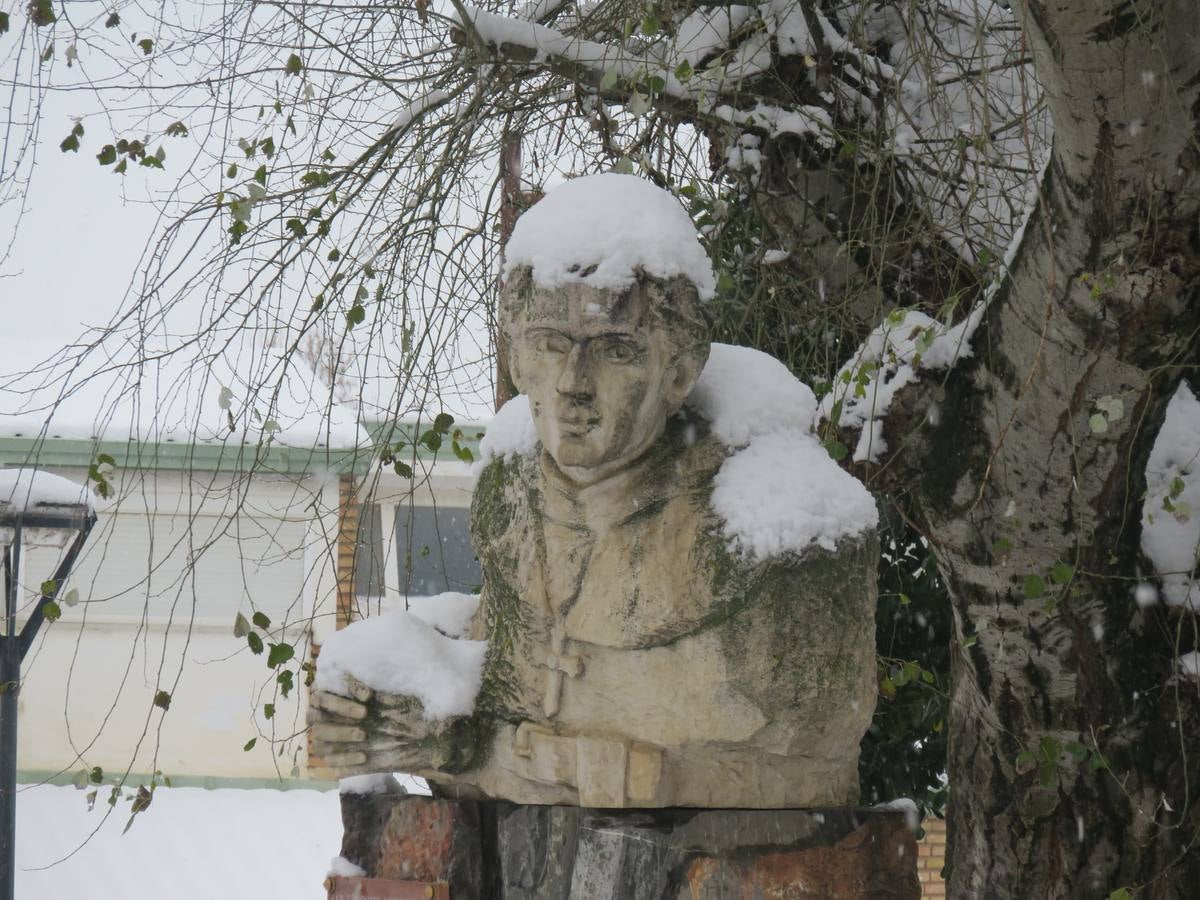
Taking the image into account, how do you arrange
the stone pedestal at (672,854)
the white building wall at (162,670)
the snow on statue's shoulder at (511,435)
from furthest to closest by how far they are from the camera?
the white building wall at (162,670), the snow on statue's shoulder at (511,435), the stone pedestal at (672,854)

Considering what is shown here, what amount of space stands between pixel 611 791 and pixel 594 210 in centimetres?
104

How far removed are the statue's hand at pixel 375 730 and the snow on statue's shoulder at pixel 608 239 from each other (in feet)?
2.74

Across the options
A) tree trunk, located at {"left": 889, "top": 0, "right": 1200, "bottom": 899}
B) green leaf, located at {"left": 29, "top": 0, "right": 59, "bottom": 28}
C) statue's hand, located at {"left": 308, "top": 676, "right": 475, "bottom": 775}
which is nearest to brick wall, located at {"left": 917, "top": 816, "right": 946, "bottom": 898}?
tree trunk, located at {"left": 889, "top": 0, "right": 1200, "bottom": 899}

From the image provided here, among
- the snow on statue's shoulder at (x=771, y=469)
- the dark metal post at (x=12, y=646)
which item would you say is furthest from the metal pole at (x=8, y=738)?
the snow on statue's shoulder at (x=771, y=469)

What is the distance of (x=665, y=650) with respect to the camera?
2.50 metres

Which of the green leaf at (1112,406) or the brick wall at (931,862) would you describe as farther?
the brick wall at (931,862)

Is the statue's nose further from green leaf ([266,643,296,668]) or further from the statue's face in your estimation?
green leaf ([266,643,296,668])

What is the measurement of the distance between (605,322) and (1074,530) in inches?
50.5

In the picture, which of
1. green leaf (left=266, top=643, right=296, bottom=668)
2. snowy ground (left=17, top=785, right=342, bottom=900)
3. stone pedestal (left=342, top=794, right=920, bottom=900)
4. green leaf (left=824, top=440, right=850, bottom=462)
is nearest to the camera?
stone pedestal (left=342, top=794, right=920, bottom=900)

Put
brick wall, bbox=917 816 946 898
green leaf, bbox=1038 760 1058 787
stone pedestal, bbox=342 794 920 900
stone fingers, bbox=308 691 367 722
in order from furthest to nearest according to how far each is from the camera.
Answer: brick wall, bbox=917 816 946 898 < green leaf, bbox=1038 760 1058 787 < stone fingers, bbox=308 691 367 722 < stone pedestal, bbox=342 794 920 900

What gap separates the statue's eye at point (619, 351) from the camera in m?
2.44

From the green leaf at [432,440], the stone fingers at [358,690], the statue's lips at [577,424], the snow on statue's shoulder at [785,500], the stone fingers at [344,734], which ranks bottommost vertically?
the stone fingers at [344,734]

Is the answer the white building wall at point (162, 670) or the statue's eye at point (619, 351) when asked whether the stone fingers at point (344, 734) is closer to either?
the statue's eye at point (619, 351)

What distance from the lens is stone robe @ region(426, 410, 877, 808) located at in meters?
2.44
